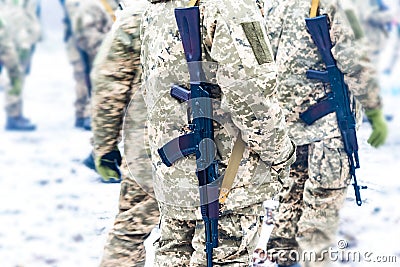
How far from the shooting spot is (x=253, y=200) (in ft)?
6.68

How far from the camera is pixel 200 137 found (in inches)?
77.4

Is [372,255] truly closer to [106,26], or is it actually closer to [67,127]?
[106,26]

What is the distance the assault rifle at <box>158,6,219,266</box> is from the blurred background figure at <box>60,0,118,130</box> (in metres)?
3.22

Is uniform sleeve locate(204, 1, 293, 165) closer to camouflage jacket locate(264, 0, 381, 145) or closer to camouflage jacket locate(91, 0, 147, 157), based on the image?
camouflage jacket locate(91, 0, 147, 157)

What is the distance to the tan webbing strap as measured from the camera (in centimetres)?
198

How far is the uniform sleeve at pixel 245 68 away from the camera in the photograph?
5.99 ft

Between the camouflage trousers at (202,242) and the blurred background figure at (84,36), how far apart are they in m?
3.24

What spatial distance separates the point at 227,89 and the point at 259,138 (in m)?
0.21

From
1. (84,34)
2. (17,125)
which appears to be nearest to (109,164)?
(84,34)

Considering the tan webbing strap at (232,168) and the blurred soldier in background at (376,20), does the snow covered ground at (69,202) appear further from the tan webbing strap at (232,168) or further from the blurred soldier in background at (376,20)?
the tan webbing strap at (232,168)

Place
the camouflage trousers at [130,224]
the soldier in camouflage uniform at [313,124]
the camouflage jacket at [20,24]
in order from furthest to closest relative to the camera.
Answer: the camouflage jacket at [20,24] → the soldier in camouflage uniform at [313,124] → the camouflage trousers at [130,224]

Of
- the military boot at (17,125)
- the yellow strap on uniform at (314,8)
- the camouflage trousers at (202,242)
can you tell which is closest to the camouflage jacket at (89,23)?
the military boot at (17,125)

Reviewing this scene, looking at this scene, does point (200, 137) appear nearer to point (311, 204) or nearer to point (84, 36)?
point (311, 204)

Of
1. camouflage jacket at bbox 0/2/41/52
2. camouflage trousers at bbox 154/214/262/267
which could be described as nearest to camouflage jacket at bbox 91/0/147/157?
camouflage trousers at bbox 154/214/262/267
